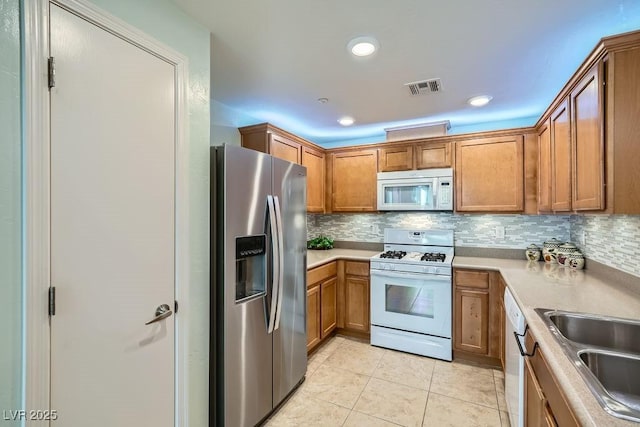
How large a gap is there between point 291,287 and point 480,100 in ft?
7.70

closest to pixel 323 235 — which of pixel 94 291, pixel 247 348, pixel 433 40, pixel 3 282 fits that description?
pixel 247 348

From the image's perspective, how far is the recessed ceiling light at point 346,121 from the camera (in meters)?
3.05

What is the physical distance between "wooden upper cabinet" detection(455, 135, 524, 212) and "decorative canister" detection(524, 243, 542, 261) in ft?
1.41

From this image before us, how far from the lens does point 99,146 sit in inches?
44.5

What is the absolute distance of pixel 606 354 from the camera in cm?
107

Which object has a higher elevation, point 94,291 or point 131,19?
point 131,19

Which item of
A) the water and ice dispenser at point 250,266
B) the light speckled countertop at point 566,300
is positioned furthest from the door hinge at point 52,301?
the light speckled countertop at point 566,300

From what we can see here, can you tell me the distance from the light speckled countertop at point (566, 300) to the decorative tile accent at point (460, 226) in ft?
1.18


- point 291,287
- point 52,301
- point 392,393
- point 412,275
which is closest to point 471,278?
point 412,275

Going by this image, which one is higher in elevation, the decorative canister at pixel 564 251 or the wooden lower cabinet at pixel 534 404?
the decorative canister at pixel 564 251

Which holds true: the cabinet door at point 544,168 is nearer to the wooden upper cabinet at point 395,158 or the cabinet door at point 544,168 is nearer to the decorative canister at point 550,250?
the decorative canister at point 550,250

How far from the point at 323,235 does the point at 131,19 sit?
3.20 meters

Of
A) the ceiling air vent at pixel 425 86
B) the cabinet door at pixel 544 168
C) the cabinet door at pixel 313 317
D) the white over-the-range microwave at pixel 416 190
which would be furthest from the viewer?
the white over-the-range microwave at pixel 416 190

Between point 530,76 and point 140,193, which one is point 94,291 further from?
point 530,76
